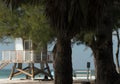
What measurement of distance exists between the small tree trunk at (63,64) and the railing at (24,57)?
31.6 metres

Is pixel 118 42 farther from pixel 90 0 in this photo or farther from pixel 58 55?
pixel 90 0

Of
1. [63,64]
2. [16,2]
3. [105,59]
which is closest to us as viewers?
[16,2]

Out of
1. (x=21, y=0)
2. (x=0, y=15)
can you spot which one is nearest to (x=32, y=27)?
(x=0, y=15)

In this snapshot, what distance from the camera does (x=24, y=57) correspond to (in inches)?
2013

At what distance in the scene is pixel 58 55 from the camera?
18.0 m

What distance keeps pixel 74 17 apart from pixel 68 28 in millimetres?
651

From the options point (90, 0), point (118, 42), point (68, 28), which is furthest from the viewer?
point (118, 42)

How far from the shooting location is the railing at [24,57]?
50.0m

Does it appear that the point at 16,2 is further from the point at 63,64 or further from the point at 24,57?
the point at 24,57

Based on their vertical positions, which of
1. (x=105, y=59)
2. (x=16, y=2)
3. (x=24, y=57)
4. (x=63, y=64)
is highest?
(x=16, y=2)

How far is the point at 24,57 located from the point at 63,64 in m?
33.7

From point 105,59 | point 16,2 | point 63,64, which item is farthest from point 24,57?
point 16,2

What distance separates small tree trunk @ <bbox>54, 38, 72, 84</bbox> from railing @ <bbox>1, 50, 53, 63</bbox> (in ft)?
104

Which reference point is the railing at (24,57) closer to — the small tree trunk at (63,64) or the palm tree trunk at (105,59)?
the small tree trunk at (63,64)
